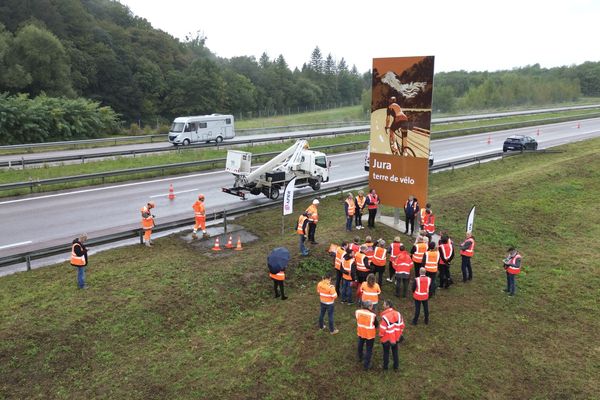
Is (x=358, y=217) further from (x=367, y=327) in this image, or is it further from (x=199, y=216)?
(x=367, y=327)

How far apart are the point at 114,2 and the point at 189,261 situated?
94.6 meters

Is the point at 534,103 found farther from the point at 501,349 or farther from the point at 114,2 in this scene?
the point at 501,349

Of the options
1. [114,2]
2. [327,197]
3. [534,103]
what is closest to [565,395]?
[327,197]

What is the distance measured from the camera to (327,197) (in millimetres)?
23641

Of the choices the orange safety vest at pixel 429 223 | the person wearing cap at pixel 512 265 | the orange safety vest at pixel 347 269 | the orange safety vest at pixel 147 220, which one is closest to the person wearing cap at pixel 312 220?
the orange safety vest at pixel 347 269

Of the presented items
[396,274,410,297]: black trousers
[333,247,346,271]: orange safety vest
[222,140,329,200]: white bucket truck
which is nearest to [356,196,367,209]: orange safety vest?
[396,274,410,297]: black trousers

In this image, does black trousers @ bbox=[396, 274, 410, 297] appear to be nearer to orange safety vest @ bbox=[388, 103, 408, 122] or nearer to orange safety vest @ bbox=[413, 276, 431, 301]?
orange safety vest @ bbox=[413, 276, 431, 301]

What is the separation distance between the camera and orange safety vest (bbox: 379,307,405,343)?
952cm

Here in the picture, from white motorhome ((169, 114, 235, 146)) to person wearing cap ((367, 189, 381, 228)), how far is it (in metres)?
27.4

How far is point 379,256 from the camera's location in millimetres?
13312

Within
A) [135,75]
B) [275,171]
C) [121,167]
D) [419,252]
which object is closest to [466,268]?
[419,252]

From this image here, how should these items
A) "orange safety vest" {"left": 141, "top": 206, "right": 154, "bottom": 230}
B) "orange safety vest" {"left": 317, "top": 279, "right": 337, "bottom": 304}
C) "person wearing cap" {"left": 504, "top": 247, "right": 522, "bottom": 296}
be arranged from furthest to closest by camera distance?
"orange safety vest" {"left": 141, "top": 206, "right": 154, "bottom": 230}
"person wearing cap" {"left": 504, "top": 247, "right": 522, "bottom": 296}
"orange safety vest" {"left": 317, "top": 279, "right": 337, "bottom": 304}

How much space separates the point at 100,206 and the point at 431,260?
1553 cm

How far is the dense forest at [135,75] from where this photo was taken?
55594 millimetres
